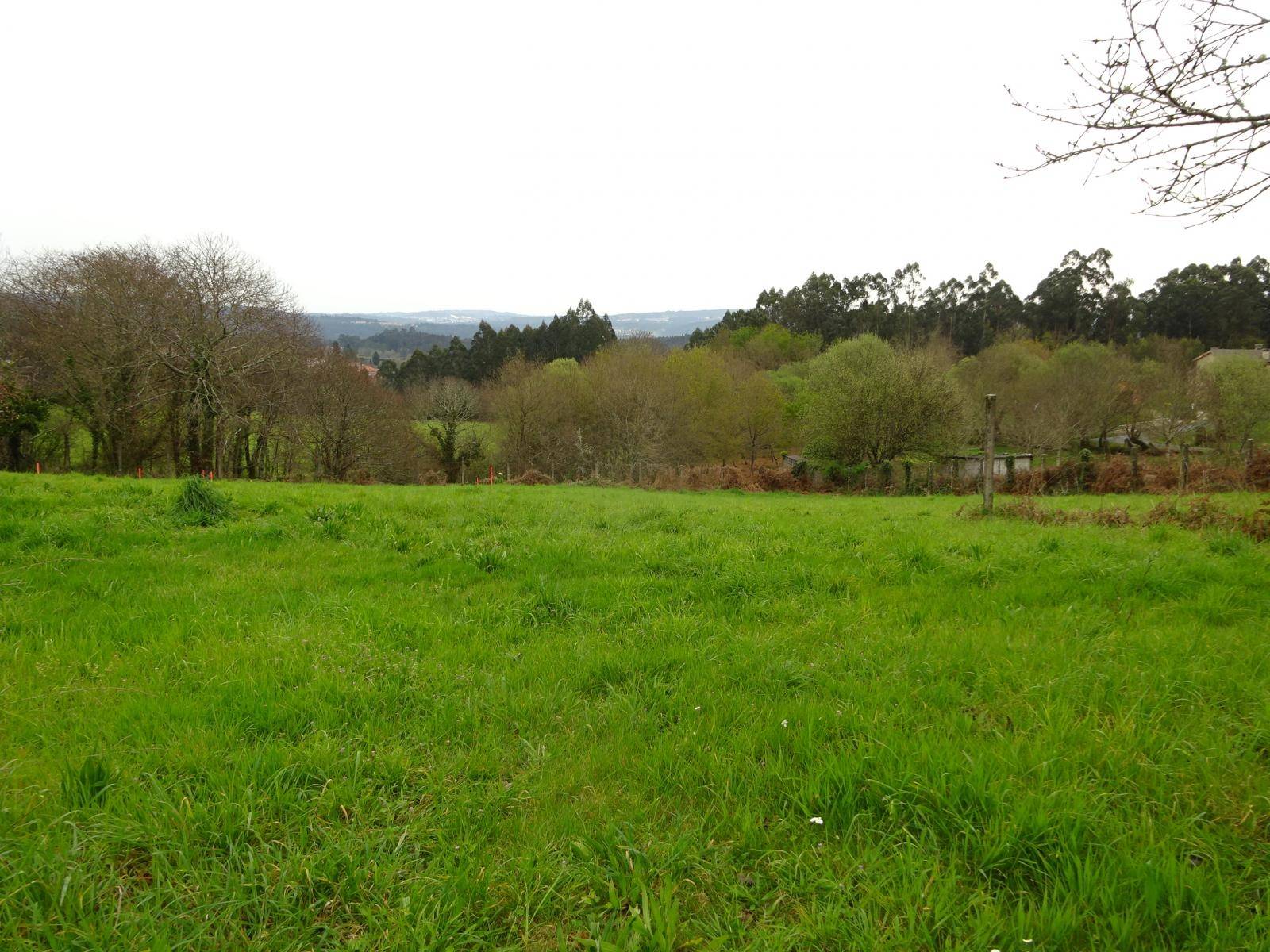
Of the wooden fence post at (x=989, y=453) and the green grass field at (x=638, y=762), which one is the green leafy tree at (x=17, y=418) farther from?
the wooden fence post at (x=989, y=453)

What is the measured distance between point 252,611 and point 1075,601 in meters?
6.72

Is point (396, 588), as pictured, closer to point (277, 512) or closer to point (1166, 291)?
point (277, 512)

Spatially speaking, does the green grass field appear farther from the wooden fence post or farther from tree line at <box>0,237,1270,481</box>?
tree line at <box>0,237,1270,481</box>

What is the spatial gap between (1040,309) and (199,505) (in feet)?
330

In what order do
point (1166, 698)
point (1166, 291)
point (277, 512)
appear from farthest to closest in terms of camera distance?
point (1166, 291) < point (277, 512) < point (1166, 698)

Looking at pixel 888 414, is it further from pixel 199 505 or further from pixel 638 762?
pixel 638 762

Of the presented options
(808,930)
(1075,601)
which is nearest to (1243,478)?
(1075,601)

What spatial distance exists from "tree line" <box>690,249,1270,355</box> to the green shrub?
2518 inches

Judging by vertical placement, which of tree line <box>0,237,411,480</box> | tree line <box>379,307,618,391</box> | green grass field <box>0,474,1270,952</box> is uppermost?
tree line <box>379,307,618,391</box>

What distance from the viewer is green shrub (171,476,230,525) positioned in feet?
25.9

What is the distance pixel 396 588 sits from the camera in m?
5.57

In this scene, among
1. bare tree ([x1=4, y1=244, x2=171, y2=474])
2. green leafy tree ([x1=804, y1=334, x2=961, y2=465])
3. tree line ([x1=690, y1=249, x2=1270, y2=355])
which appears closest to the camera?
bare tree ([x1=4, y1=244, x2=171, y2=474])

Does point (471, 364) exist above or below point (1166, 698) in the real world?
above

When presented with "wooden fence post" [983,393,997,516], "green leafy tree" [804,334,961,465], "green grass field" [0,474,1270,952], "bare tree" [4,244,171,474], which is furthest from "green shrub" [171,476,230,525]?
"green leafy tree" [804,334,961,465]
